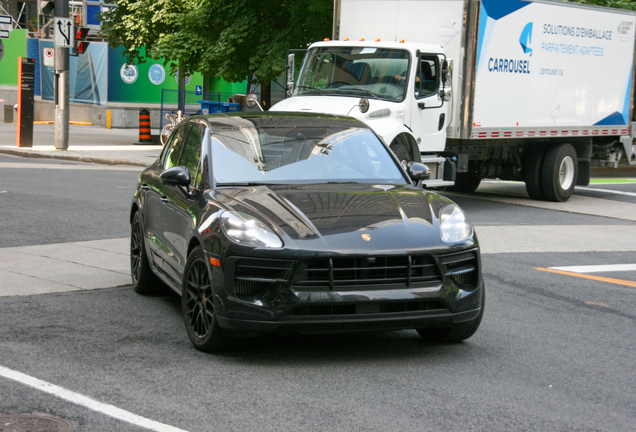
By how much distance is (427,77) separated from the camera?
13.5m

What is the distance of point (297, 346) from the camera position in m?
5.77

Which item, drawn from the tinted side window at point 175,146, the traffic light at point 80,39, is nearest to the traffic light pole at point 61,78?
the traffic light at point 80,39

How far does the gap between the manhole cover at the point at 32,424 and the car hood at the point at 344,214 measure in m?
1.67

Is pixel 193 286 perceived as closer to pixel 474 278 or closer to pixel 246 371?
pixel 246 371

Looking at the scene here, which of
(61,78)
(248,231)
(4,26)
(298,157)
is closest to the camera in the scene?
(248,231)

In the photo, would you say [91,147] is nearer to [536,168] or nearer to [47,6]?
[47,6]

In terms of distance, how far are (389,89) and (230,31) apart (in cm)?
1102

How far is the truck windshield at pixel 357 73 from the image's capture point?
43.5 feet

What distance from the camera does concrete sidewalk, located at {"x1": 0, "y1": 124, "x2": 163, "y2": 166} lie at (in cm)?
2191

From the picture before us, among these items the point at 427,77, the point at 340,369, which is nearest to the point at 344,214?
the point at 340,369

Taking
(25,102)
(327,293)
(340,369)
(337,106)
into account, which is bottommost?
(340,369)

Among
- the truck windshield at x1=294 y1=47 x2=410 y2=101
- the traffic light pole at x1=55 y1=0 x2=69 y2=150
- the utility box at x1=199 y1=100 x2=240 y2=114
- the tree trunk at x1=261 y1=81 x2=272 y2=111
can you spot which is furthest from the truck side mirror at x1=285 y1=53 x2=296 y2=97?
the utility box at x1=199 y1=100 x2=240 y2=114

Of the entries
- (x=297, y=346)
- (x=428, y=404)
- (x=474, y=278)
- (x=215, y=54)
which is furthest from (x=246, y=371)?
(x=215, y=54)

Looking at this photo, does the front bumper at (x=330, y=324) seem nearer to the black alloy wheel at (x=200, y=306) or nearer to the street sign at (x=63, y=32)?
the black alloy wheel at (x=200, y=306)
